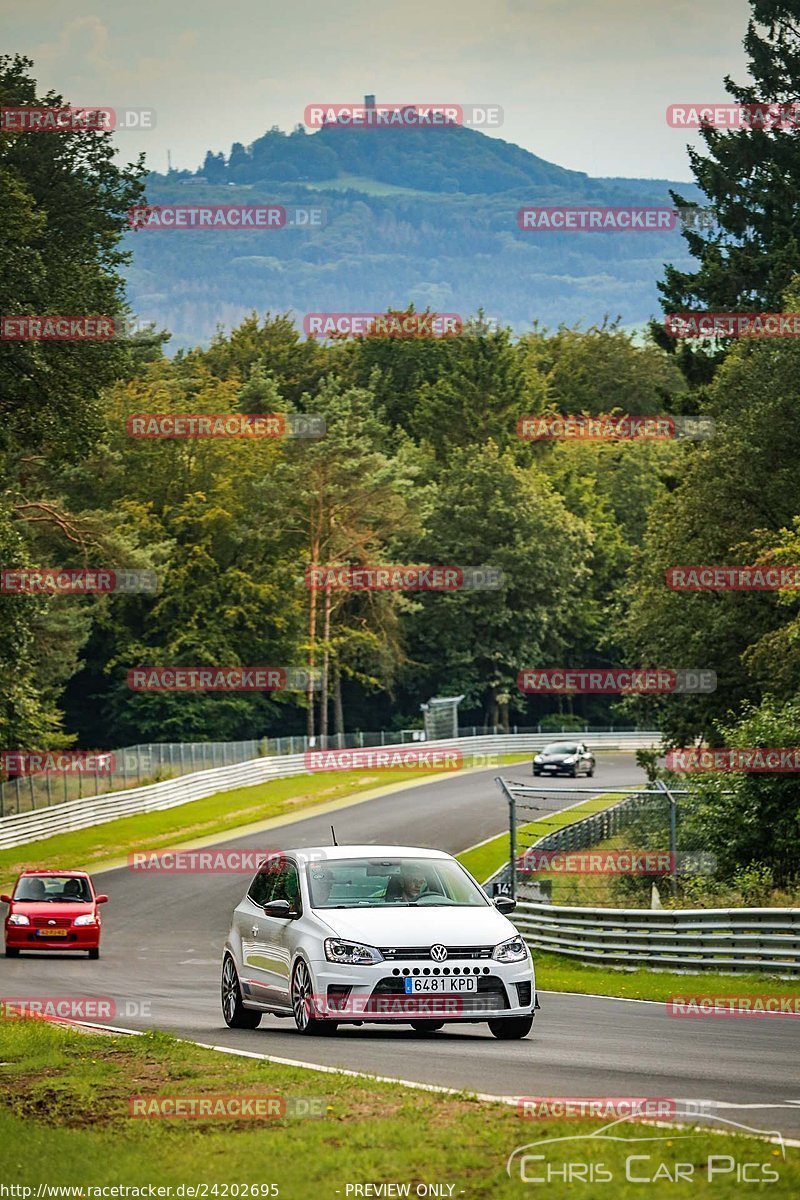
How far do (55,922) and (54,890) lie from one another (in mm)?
1305

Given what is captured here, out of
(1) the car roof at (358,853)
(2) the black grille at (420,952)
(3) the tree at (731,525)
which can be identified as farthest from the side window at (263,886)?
(3) the tree at (731,525)

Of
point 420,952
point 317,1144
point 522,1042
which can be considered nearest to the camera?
point 317,1144

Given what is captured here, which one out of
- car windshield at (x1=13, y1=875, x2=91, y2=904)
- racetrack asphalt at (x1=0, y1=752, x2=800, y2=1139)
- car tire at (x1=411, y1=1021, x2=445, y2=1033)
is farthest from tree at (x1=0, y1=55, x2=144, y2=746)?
car tire at (x1=411, y1=1021, x2=445, y2=1033)

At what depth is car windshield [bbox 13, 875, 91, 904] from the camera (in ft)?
105

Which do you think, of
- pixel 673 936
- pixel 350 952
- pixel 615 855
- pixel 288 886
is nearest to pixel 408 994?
pixel 350 952

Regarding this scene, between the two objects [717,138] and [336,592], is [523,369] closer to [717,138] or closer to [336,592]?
[336,592]

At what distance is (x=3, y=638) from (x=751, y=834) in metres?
22.1

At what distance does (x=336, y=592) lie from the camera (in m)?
94.6

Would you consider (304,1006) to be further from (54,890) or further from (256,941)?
(54,890)

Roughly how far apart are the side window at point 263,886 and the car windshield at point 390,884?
30.7 inches

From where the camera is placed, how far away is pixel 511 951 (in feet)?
48.6

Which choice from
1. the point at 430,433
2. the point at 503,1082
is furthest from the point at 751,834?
the point at 430,433

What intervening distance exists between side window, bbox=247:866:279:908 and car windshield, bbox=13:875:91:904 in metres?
15.4

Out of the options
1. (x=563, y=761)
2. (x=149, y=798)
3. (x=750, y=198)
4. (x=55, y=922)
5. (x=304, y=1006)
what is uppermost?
(x=750, y=198)
